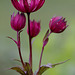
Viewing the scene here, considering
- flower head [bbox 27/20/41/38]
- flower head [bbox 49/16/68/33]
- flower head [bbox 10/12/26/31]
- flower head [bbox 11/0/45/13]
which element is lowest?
flower head [bbox 27/20/41/38]

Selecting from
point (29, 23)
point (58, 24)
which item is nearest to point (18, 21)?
point (29, 23)

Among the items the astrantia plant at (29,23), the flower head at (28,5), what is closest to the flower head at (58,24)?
the astrantia plant at (29,23)

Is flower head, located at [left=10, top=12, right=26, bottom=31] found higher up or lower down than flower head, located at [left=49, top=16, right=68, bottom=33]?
higher up

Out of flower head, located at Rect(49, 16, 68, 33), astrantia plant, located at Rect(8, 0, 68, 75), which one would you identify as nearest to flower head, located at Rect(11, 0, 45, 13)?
astrantia plant, located at Rect(8, 0, 68, 75)

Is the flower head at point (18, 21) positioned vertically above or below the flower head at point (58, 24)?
above

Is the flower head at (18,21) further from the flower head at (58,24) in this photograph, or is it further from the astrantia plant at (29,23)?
the flower head at (58,24)

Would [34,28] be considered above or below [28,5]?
below

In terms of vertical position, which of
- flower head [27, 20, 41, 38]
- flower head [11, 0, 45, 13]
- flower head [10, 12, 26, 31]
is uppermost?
flower head [11, 0, 45, 13]

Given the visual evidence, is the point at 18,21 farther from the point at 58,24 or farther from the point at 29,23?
the point at 58,24

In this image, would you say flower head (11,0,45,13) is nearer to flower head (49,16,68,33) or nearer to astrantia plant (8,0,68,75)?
astrantia plant (8,0,68,75)

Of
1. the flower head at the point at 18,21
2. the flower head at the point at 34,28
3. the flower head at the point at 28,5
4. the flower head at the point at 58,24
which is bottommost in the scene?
the flower head at the point at 34,28

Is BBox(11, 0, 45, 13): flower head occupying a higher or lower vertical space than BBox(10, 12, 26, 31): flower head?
higher

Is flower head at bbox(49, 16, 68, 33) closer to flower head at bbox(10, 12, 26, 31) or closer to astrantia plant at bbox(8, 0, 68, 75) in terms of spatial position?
astrantia plant at bbox(8, 0, 68, 75)
